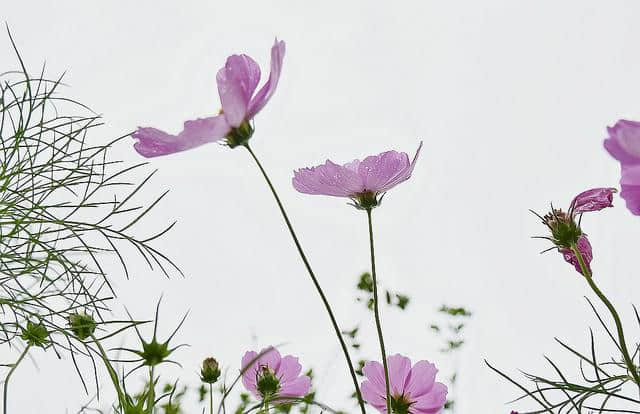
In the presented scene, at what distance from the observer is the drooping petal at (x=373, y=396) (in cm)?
48

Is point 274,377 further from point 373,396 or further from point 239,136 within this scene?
point 239,136

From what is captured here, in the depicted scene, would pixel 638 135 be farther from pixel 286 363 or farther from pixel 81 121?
pixel 81 121

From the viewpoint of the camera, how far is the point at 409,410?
520 millimetres

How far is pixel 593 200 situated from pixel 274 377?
259mm

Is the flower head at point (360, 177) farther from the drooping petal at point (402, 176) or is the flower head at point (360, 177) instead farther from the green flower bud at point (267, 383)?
the green flower bud at point (267, 383)

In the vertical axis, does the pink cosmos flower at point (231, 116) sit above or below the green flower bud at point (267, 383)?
above

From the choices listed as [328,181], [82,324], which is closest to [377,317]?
[328,181]

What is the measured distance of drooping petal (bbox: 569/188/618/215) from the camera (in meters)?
0.43

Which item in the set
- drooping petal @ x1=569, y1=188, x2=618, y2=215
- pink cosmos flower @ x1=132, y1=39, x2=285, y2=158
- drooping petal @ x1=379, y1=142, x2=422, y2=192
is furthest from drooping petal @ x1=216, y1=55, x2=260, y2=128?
A: drooping petal @ x1=569, y1=188, x2=618, y2=215

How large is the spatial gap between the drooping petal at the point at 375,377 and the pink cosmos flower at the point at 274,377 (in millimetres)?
74

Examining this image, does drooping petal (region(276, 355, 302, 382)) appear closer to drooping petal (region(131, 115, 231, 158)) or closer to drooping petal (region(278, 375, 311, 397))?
drooping petal (region(278, 375, 311, 397))

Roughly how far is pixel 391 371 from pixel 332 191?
142 millimetres

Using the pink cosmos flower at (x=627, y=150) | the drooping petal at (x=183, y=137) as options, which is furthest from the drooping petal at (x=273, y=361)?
the pink cosmos flower at (x=627, y=150)

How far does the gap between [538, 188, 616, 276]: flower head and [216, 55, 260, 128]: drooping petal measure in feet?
0.65
